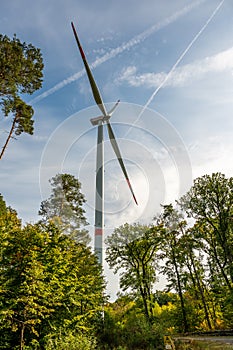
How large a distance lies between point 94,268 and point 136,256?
13677 mm

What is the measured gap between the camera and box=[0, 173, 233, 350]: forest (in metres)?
12.3

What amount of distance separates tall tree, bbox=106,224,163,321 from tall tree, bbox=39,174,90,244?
4.68 m

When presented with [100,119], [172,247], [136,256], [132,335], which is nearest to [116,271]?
[136,256]

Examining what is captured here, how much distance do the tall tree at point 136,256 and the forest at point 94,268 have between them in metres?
0.12

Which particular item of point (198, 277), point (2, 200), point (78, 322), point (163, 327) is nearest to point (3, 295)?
point (78, 322)

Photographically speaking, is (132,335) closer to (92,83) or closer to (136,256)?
(136,256)

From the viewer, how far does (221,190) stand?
95.8 ft

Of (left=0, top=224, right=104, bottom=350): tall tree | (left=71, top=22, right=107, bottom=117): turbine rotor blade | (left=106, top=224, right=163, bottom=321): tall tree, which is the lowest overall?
(left=0, top=224, right=104, bottom=350): tall tree

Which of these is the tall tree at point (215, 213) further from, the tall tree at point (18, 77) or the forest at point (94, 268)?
the tall tree at point (18, 77)

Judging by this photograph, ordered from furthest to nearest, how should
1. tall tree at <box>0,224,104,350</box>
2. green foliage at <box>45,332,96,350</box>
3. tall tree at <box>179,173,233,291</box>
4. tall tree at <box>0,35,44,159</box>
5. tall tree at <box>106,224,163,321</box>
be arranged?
1. tall tree at <box>106,224,163,321</box>
2. tall tree at <box>179,173,233,291</box>
3. tall tree at <box>0,35,44,159</box>
4. green foliage at <box>45,332,96,350</box>
5. tall tree at <box>0,224,104,350</box>

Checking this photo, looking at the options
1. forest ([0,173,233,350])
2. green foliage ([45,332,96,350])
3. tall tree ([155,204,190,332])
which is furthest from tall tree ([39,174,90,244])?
green foliage ([45,332,96,350])

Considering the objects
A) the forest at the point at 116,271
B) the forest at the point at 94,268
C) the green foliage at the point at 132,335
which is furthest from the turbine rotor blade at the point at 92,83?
the green foliage at the point at 132,335

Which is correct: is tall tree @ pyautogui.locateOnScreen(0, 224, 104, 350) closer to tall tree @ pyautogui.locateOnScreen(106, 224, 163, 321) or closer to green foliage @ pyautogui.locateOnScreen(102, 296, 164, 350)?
green foliage @ pyautogui.locateOnScreen(102, 296, 164, 350)

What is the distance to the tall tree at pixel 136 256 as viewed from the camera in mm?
33125
